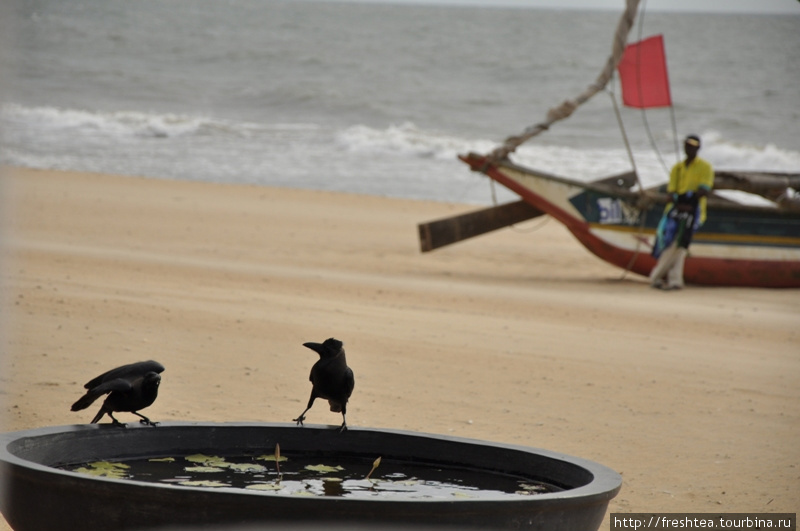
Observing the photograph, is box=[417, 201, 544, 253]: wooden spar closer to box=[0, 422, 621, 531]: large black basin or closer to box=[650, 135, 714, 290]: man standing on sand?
box=[650, 135, 714, 290]: man standing on sand

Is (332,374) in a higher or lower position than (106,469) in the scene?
higher

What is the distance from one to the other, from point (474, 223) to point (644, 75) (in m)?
2.43

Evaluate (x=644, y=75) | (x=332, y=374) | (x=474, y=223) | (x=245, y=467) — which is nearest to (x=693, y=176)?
(x=644, y=75)

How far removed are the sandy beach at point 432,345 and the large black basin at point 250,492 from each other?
73 cm

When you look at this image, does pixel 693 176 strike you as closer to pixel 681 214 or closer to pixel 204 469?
pixel 681 214

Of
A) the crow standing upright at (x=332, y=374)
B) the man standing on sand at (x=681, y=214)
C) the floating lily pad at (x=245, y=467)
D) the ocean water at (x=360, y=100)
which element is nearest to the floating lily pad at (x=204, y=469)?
the floating lily pad at (x=245, y=467)

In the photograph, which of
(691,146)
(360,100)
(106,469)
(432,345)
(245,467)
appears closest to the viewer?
(106,469)

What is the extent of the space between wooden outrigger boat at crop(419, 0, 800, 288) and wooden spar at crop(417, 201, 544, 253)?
1cm

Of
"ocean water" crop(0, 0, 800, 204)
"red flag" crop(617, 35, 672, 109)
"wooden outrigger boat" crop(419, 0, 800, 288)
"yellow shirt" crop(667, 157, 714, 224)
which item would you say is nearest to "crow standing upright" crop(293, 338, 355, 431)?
"yellow shirt" crop(667, 157, 714, 224)

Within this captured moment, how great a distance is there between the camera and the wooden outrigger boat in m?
11.9

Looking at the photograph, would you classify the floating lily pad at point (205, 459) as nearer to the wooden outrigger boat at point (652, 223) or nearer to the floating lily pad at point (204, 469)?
the floating lily pad at point (204, 469)

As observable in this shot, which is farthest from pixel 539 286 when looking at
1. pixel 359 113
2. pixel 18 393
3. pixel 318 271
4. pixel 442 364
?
pixel 359 113

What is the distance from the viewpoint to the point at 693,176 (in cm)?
1095

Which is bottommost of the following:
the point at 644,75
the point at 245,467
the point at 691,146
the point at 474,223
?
the point at 245,467
